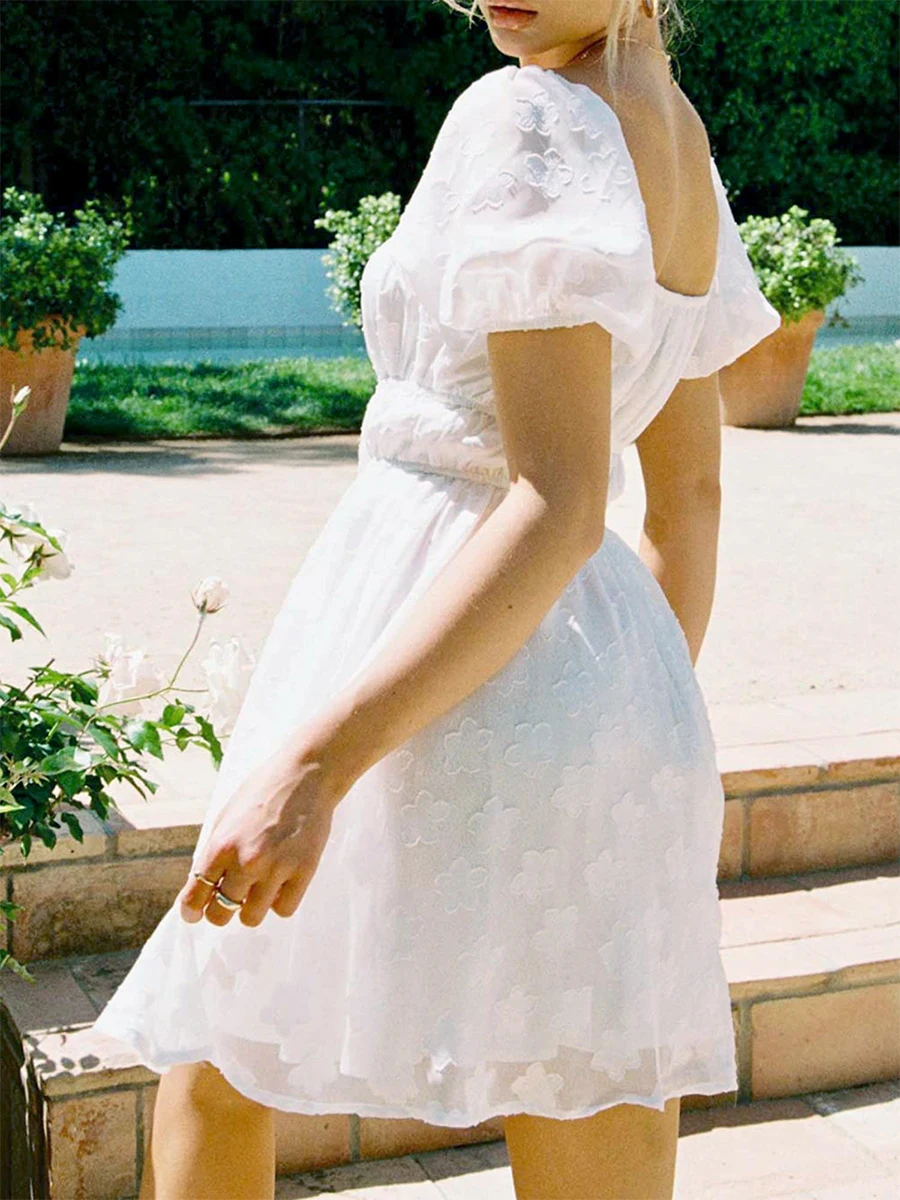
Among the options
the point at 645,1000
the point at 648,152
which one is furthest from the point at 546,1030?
the point at 648,152

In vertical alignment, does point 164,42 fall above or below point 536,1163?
above

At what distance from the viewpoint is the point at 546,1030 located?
131 centimetres

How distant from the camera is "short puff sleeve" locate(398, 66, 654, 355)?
1182mm

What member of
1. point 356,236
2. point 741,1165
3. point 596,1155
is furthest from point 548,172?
point 356,236

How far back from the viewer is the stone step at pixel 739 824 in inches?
104

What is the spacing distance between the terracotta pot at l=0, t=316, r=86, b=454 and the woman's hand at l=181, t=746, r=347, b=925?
691cm

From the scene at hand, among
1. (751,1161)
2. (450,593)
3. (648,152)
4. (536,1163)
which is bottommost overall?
(751,1161)

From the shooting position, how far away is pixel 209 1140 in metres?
1.39

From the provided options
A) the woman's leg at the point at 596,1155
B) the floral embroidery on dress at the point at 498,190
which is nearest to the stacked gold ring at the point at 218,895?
the woman's leg at the point at 596,1155

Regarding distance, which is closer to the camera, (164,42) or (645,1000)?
(645,1000)

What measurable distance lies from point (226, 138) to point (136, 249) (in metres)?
1.38

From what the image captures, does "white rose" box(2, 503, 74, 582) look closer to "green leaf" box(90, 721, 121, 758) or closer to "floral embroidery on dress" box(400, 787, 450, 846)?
"green leaf" box(90, 721, 121, 758)

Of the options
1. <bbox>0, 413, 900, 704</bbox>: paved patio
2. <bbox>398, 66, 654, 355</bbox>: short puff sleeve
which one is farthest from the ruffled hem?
<bbox>0, 413, 900, 704</bbox>: paved patio

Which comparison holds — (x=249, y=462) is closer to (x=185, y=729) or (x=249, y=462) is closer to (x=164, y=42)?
(x=185, y=729)
